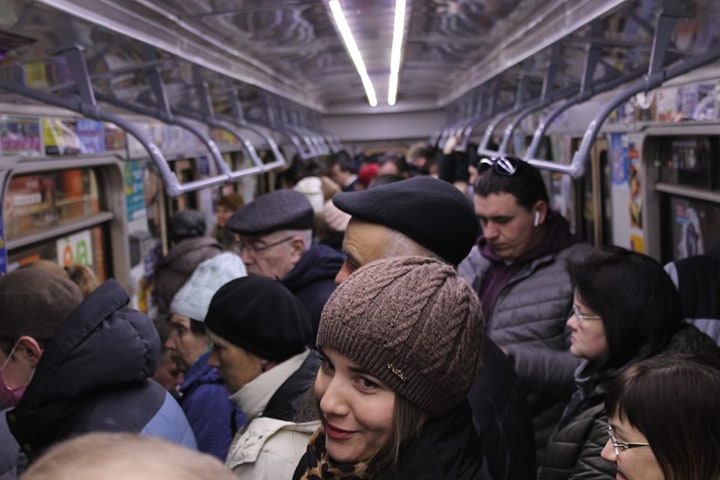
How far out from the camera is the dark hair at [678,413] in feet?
4.94

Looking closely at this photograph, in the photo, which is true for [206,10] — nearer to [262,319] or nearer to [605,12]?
[605,12]

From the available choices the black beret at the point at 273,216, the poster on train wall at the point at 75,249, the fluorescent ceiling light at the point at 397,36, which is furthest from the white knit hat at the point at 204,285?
the fluorescent ceiling light at the point at 397,36

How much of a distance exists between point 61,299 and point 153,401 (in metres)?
0.32

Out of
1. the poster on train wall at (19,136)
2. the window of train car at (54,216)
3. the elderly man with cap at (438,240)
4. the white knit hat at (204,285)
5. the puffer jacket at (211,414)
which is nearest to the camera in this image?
the elderly man with cap at (438,240)

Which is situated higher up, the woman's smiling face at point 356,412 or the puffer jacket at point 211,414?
the woman's smiling face at point 356,412

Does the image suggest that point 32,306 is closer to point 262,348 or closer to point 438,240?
point 262,348

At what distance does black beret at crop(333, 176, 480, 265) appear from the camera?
1.92 meters

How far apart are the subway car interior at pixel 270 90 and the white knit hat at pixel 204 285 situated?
303 mm

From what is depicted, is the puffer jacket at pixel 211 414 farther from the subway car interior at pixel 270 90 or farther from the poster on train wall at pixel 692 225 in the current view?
the poster on train wall at pixel 692 225

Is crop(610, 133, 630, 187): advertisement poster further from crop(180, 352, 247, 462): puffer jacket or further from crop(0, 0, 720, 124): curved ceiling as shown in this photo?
crop(180, 352, 247, 462): puffer jacket

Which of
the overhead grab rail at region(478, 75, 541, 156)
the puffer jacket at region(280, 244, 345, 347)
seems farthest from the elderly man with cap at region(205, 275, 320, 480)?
the overhead grab rail at region(478, 75, 541, 156)

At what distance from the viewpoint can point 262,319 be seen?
84.0 inches

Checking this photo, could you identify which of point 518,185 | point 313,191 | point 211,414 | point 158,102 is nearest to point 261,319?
point 211,414

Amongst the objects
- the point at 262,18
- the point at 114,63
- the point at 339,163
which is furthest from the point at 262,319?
the point at 339,163
